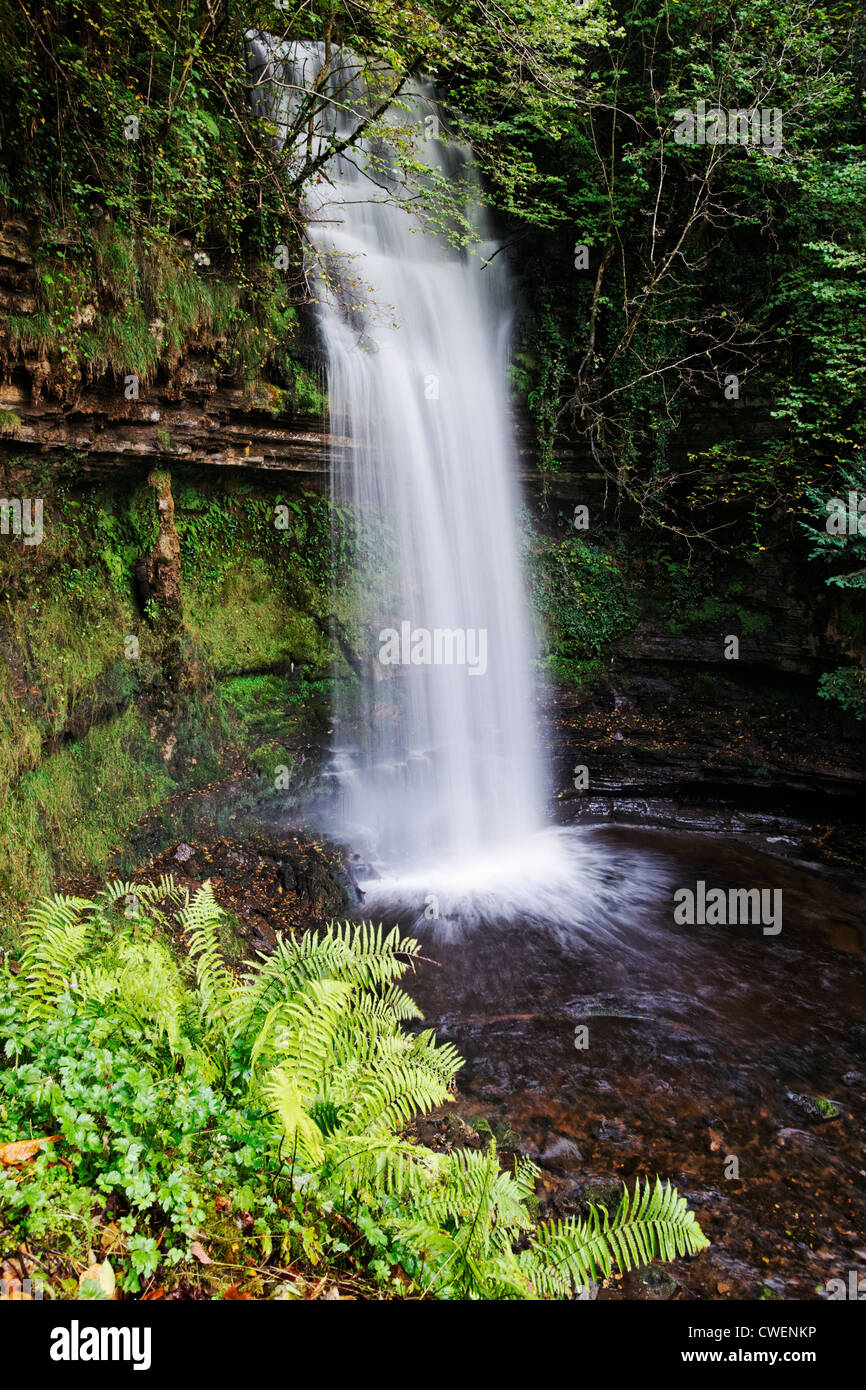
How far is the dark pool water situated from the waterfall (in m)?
2.54

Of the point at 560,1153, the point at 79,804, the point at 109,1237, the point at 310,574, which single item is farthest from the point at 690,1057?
the point at 310,574

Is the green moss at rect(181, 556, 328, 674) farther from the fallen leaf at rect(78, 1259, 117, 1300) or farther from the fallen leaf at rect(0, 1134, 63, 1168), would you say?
the fallen leaf at rect(78, 1259, 117, 1300)

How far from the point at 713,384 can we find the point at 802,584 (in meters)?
3.56

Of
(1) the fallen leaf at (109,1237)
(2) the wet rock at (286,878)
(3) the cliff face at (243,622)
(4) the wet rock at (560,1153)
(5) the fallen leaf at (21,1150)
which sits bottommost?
(4) the wet rock at (560,1153)

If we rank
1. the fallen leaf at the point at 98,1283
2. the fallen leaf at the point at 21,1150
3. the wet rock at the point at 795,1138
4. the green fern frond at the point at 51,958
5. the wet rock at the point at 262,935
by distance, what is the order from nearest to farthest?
the fallen leaf at the point at 98,1283 → the fallen leaf at the point at 21,1150 → the green fern frond at the point at 51,958 → the wet rock at the point at 795,1138 → the wet rock at the point at 262,935

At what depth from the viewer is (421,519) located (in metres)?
10.8

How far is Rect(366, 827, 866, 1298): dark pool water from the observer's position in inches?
183

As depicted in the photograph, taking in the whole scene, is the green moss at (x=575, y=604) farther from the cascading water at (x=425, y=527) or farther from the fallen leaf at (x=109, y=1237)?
the fallen leaf at (x=109, y=1237)

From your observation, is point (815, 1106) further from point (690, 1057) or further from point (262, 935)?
point (262, 935)

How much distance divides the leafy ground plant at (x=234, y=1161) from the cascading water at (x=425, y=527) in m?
5.83

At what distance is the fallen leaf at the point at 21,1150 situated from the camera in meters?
2.48

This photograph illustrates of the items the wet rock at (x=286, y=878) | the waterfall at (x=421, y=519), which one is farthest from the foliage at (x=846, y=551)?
the wet rock at (x=286, y=878)

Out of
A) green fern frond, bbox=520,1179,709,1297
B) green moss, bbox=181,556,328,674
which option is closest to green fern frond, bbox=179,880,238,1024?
green fern frond, bbox=520,1179,709,1297
